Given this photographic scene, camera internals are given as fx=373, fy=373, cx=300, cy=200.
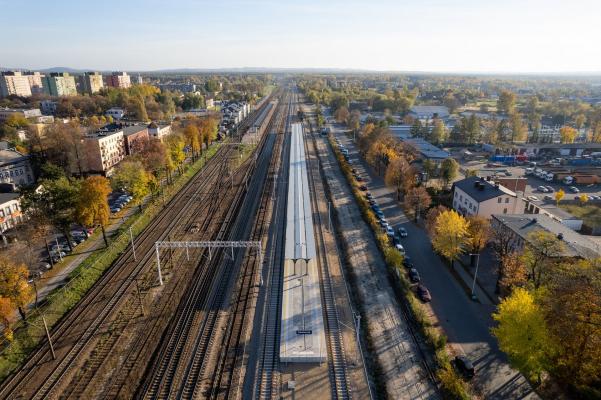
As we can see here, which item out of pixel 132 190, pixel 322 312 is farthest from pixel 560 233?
pixel 132 190

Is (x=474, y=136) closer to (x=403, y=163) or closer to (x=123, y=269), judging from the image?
(x=403, y=163)

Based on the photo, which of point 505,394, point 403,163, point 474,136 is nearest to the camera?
point 505,394

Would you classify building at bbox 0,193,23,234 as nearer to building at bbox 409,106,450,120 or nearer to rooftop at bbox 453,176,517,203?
rooftop at bbox 453,176,517,203

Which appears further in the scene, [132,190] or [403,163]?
[403,163]

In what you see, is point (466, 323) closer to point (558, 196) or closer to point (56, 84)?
point (558, 196)

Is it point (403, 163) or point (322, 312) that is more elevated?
point (403, 163)

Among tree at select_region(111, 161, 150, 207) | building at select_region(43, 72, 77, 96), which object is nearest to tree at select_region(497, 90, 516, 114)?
tree at select_region(111, 161, 150, 207)

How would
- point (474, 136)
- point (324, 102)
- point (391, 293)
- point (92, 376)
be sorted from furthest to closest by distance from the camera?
point (324, 102), point (474, 136), point (391, 293), point (92, 376)
